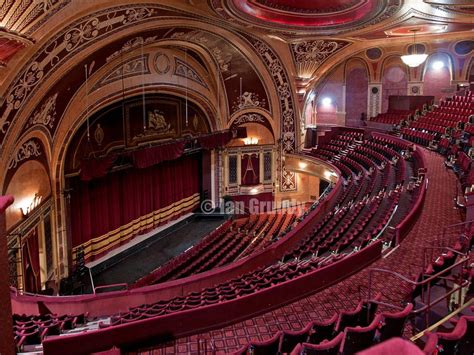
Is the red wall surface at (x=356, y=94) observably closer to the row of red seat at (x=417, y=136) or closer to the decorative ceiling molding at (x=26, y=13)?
the row of red seat at (x=417, y=136)

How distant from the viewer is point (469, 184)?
723cm

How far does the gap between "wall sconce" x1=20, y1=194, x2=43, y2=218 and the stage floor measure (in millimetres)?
2322

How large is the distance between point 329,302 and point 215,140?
9268 mm

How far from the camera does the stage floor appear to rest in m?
9.93

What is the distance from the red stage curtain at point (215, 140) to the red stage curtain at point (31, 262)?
592 centimetres

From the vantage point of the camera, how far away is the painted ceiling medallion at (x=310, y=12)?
842 centimetres

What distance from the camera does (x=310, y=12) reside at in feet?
30.4

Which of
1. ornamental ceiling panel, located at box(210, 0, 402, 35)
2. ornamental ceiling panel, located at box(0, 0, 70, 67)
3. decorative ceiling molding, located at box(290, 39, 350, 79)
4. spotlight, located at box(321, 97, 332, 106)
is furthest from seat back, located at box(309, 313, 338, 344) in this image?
spotlight, located at box(321, 97, 332, 106)

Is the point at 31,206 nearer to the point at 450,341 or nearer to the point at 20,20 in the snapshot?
the point at 20,20

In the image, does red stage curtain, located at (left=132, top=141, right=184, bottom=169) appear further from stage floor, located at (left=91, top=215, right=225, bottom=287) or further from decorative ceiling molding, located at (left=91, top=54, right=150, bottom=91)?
stage floor, located at (left=91, top=215, right=225, bottom=287)

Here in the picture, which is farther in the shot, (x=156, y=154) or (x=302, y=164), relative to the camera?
(x=302, y=164)

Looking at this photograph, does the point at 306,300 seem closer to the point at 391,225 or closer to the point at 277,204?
the point at 391,225

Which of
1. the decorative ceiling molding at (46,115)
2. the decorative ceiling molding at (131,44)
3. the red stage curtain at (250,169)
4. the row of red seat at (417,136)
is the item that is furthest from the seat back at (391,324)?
the red stage curtain at (250,169)

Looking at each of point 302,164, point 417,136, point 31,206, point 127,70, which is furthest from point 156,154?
point 417,136
